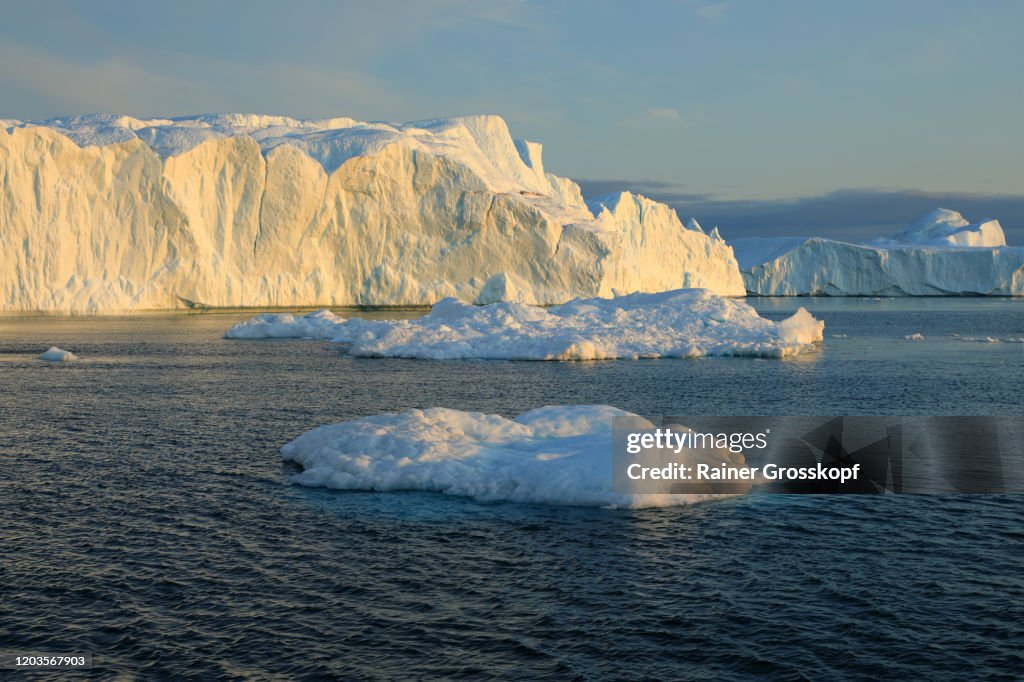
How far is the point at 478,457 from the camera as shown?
15109 millimetres

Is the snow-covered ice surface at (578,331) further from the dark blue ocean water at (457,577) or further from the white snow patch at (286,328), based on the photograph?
the dark blue ocean water at (457,577)

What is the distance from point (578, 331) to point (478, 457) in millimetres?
28698

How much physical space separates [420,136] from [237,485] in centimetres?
7382

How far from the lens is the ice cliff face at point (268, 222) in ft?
208

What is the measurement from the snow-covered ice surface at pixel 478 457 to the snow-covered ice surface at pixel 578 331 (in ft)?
70.1

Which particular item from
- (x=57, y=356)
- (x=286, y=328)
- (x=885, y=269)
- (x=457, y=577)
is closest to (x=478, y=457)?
(x=457, y=577)

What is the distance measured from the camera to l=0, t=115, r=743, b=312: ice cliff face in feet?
208

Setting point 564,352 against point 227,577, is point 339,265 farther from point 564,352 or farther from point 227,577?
point 227,577

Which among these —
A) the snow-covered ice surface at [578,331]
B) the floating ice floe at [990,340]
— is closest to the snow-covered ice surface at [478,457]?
the snow-covered ice surface at [578,331]

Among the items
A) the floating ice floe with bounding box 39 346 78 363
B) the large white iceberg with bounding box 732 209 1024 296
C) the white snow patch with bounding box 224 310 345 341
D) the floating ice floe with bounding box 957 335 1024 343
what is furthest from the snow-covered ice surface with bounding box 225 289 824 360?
the large white iceberg with bounding box 732 209 1024 296

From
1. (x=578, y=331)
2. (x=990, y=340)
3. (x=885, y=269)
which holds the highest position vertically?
(x=885, y=269)

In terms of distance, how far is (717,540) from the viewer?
11.7m

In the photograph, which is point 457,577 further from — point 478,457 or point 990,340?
point 990,340

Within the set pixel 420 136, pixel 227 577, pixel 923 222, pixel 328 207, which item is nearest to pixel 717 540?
pixel 227 577
